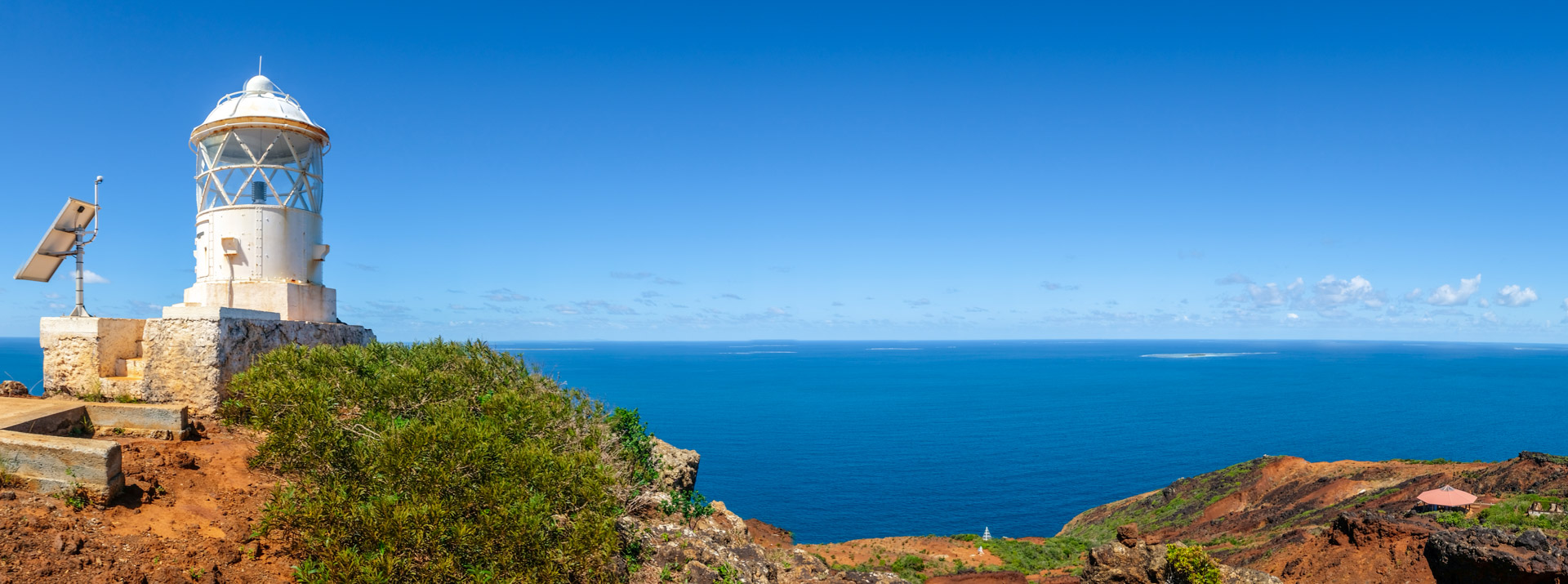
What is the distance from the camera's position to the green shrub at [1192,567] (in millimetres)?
17484

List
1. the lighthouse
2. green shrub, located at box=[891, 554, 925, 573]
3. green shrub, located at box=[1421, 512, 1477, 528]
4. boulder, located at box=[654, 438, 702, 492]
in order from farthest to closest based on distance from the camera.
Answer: green shrub, located at box=[891, 554, 925, 573]
green shrub, located at box=[1421, 512, 1477, 528]
boulder, located at box=[654, 438, 702, 492]
the lighthouse

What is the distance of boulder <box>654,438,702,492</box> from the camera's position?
55.1 ft

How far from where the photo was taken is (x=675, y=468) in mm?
17797

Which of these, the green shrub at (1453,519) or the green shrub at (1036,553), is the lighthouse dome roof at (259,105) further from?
the green shrub at (1453,519)

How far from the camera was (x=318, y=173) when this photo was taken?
15766 millimetres

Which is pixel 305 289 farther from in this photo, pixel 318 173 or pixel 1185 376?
pixel 1185 376

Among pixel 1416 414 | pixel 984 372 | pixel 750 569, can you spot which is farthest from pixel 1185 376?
pixel 750 569

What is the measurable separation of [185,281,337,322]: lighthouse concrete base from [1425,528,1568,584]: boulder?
85.4ft

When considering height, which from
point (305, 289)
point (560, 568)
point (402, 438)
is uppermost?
point (305, 289)

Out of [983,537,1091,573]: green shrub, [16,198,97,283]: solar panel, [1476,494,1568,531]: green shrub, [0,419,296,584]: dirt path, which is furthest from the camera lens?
[983,537,1091,573]: green shrub

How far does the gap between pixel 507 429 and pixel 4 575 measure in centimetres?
492

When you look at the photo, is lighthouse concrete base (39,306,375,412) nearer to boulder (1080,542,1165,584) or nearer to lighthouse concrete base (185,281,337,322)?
lighthouse concrete base (185,281,337,322)

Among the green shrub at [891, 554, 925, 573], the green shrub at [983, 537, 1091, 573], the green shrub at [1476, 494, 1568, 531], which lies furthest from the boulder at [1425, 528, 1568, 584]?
the green shrub at [891, 554, 925, 573]

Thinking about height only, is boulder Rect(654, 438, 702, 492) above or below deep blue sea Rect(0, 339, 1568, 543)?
above
